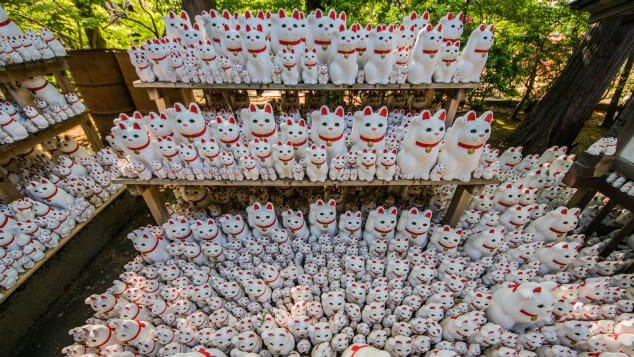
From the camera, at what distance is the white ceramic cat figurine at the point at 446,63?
228 centimetres

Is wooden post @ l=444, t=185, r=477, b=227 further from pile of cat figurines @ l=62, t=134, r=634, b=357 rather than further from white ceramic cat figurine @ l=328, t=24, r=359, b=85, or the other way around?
white ceramic cat figurine @ l=328, t=24, r=359, b=85

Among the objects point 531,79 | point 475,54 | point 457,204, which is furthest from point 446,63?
point 531,79

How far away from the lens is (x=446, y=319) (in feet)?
6.88

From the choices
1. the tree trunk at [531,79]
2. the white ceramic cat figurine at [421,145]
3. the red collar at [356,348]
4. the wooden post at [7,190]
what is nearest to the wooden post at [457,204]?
the white ceramic cat figurine at [421,145]

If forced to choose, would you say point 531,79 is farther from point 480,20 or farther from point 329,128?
point 329,128

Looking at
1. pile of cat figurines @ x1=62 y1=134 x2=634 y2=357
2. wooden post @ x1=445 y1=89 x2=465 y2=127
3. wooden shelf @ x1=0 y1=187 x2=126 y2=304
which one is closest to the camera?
pile of cat figurines @ x1=62 y1=134 x2=634 y2=357

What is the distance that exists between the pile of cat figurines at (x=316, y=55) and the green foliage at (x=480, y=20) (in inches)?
116

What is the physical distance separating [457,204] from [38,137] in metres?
4.92

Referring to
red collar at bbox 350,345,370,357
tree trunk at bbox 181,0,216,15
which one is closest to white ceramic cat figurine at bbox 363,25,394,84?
red collar at bbox 350,345,370,357

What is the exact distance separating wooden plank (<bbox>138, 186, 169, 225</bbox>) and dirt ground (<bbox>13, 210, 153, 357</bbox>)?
0.85 metres

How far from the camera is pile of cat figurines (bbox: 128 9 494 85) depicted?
7.52 feet

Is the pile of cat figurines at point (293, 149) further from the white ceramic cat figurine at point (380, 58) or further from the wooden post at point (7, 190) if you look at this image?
the wooden post at point (7, 190)

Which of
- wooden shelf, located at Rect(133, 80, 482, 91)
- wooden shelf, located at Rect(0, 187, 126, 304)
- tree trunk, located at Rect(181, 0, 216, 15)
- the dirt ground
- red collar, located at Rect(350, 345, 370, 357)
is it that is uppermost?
tree trunk, located at Rect(181, 0, 216, 15)

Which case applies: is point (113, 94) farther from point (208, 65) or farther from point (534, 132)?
point (534, 132)
